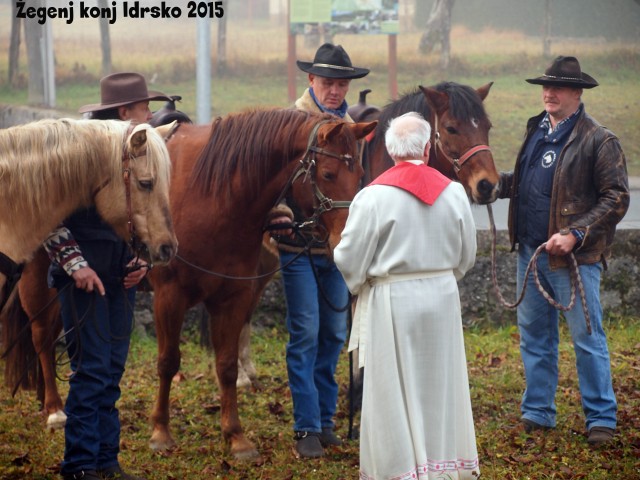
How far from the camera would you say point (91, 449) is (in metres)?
4.93

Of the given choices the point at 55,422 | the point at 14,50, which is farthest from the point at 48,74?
the point at 55,422

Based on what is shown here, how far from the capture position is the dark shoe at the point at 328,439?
19.9 ft

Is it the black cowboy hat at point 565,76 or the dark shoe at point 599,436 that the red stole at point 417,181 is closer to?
the black cowboy hat at point 565,76

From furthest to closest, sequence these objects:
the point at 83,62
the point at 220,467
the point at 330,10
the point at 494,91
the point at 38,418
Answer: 1. the point at 83,62
2. the point at 494,91
3. the point at 330,10
4. the point at 38,418
5. the point at 220,467

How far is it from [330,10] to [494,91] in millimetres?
6206

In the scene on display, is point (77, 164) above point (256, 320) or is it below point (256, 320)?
above

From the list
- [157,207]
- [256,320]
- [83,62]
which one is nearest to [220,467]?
[157,207]

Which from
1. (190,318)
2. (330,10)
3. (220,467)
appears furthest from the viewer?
(330,10)

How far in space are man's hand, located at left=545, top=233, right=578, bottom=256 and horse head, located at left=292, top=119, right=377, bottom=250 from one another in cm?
127

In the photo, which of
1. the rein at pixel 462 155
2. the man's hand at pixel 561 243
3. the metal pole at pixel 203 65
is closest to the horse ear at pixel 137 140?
the rein at pixel 462 155

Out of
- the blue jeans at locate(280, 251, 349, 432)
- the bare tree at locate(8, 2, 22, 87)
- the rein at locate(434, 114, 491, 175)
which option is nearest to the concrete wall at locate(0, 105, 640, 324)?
the rein at locate(434, 114, 491, 175)

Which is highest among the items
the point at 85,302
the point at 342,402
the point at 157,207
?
the point at 157,207

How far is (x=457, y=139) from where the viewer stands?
6387mm

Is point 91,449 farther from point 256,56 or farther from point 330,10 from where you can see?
point 256,56
